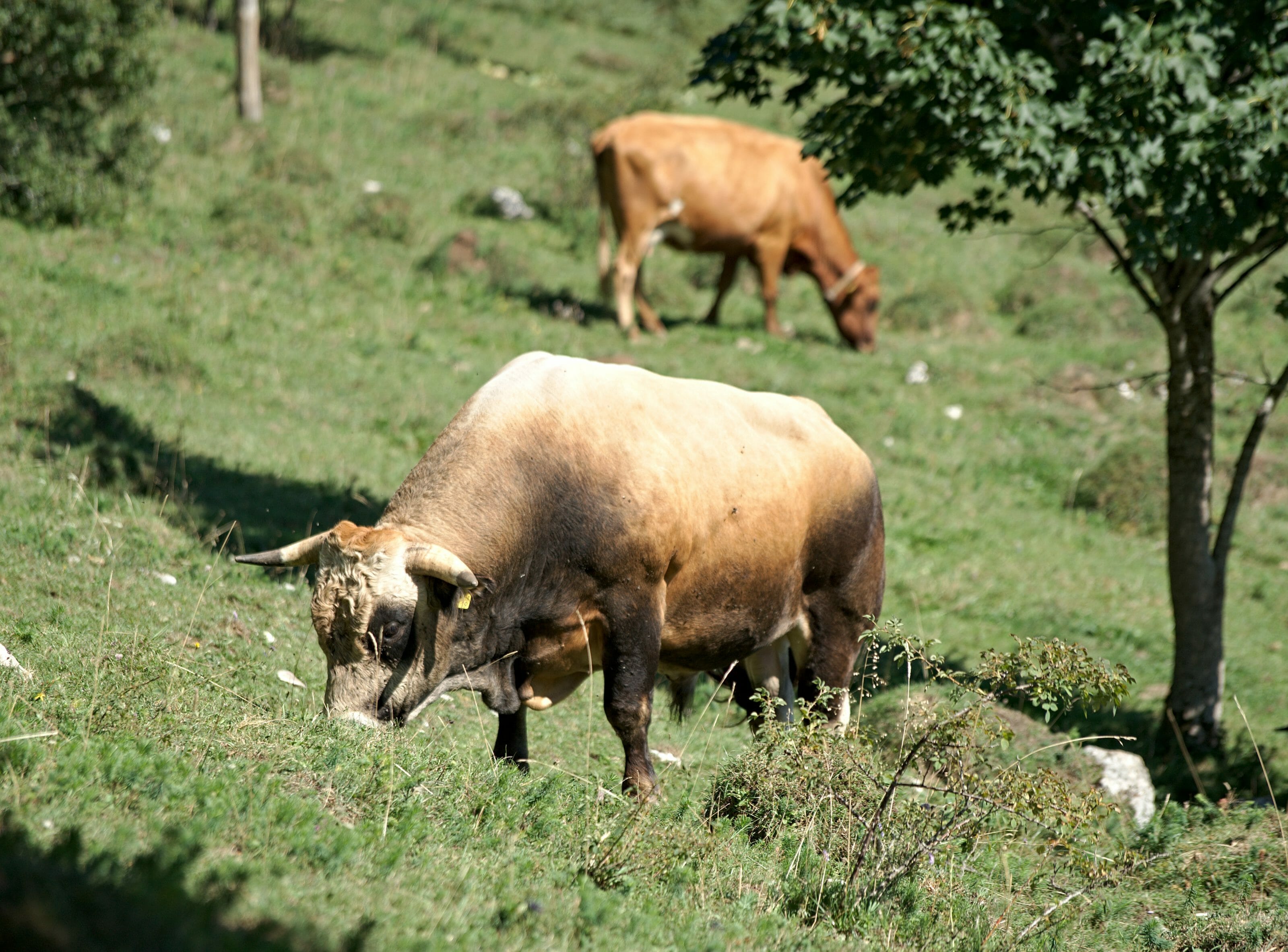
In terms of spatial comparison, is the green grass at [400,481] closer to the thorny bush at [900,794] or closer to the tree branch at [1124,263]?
the thorny bush at [900,794]

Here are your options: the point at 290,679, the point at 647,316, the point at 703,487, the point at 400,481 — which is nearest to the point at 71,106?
the point at 647,316

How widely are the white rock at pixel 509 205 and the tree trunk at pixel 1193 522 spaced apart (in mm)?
12413

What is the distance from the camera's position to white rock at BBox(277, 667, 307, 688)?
6.34 m

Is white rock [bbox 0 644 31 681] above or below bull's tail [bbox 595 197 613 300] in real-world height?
above

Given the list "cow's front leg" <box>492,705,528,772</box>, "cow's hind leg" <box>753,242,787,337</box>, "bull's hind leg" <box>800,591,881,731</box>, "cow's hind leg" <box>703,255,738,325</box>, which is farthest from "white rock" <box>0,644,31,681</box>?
"cow's hind leg" <box>753,242,787,337</box>

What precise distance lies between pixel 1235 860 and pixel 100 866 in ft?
18.3

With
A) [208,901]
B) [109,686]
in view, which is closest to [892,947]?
[208,901]

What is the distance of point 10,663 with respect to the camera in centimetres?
510

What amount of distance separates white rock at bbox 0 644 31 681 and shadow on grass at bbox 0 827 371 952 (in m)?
1.77

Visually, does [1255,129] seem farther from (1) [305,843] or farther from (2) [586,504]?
(1) [305,843]

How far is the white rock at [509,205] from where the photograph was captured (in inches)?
762

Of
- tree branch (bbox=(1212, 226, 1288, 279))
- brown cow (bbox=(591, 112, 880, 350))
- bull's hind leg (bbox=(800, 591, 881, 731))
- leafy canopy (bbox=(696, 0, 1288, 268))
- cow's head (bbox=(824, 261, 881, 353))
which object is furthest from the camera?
cow's head (bbox=(824, 261, 881, 353))

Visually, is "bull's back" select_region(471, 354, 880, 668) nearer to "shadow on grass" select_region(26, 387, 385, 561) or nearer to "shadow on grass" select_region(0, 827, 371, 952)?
"shadow on grass" select_region(0, 827, 371, 952)

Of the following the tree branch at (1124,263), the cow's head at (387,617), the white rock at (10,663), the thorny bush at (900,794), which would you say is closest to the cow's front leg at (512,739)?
the cow's head at (387,617)
